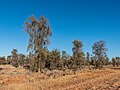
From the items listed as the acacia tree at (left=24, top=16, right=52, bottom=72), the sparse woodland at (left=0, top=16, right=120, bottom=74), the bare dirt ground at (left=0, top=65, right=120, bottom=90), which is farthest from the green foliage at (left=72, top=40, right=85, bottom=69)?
the bare dirt ground at (left=0, top=65, right=120, bottom=90)

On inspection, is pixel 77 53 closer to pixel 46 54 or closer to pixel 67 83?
pixel 46 54

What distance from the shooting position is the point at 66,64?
79.4m

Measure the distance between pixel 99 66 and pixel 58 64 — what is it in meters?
Answer: 20.6

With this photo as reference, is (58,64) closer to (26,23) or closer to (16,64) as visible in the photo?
(26,23)

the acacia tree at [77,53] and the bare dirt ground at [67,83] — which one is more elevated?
the acacia tree at [77,53]

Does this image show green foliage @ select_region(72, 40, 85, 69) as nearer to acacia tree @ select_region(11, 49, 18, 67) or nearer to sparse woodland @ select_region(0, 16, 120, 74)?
sparse woodland @ select_region(0, 16, 120, 74)

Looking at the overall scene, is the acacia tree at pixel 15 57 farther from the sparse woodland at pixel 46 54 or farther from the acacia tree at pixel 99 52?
the acacia tree at pixel 99 52

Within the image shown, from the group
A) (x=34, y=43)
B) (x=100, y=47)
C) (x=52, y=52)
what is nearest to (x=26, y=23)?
(x=34, y=43)

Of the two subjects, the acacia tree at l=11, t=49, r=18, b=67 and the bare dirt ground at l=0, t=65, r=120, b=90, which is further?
the acacia tree at l=11, t=49, r=18, b=67

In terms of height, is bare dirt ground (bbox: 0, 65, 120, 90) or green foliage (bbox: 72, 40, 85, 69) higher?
green foliage (bbox: 72, 40, 85, 69)

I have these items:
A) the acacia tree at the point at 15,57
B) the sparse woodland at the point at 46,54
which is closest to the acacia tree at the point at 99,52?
the sparse woodland at the point at 46,54

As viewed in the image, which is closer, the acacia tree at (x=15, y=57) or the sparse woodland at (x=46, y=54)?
the sparse woodland at (x=46, y=54)

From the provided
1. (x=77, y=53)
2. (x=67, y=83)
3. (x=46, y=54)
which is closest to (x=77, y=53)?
(x=77, y=53)

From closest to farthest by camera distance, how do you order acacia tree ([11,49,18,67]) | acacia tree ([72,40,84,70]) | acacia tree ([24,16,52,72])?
acacia tree ([24,16,52,72]), acacia tree ([72,40,84,70]), acacia tree ([11,49,18,67])
